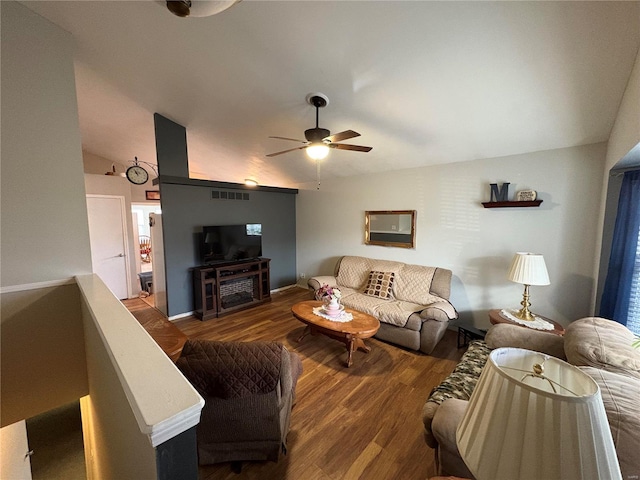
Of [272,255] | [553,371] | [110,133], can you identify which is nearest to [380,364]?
[553,371]

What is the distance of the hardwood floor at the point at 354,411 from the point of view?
5.25ft

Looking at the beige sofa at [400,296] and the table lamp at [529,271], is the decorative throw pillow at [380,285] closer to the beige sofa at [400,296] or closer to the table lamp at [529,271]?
the beige sofa at [400,296]

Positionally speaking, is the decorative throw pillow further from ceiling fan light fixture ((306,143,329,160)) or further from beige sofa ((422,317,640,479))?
ceiling fan light fixture ((306,143,329,160))

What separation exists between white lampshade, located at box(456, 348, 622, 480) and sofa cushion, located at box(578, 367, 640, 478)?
55 cm

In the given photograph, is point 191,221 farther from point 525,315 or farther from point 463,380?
point 525,315

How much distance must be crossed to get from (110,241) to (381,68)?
211 inches

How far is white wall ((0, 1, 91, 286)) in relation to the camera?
77.7 inches

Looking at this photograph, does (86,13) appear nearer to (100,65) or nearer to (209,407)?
(100,65)

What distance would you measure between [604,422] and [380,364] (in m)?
2.41

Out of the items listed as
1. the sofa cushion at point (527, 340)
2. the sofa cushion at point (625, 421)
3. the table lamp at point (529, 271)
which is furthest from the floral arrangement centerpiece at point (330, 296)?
the sofa cushion at point (625, 421)

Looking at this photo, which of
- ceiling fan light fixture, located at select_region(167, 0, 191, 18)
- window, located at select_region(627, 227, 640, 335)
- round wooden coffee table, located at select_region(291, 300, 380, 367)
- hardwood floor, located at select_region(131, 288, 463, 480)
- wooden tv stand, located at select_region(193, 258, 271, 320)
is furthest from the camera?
wooden tv stand, located at select_region(193, 258, 271, 320)

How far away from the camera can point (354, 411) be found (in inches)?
81.1

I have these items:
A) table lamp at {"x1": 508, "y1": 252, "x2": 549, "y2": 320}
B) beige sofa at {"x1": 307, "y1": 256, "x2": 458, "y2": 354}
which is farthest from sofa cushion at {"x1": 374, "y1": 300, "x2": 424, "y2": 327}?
table lamp at {"x1": 508, "y1": 252, "x2": 549, "y2": 320}

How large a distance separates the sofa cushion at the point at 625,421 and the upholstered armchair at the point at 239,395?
1419 millimetres
